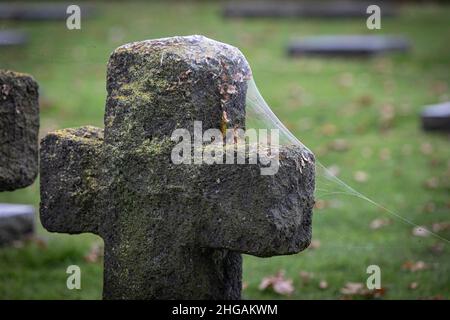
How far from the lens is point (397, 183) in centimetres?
834

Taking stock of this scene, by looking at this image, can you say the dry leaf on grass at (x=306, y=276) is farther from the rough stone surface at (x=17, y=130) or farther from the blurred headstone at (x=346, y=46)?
the blurred headstone at (x=346, y=46)

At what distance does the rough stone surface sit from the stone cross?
751mm

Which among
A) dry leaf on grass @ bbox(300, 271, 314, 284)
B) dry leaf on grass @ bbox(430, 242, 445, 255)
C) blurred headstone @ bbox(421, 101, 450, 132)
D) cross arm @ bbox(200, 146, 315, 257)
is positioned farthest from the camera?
blurred headstone @ bbox(421, 101, 450, 132)

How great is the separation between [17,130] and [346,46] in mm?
10930

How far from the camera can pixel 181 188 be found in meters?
3.69

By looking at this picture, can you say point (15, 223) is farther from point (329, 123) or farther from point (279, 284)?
point (329, 123)

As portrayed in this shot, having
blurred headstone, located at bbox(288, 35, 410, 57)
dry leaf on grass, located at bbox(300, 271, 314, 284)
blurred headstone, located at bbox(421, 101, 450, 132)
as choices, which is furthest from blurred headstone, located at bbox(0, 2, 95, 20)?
dry leaf on grass, located at bbox(300, 271, 314, 284)

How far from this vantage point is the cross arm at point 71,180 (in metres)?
4.13

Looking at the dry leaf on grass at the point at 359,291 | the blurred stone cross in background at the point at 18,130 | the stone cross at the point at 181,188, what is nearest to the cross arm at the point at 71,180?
the stone cross at the point at 181,188

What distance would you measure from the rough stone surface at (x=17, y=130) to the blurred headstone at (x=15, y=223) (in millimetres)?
2313

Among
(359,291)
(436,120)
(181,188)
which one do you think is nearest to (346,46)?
(436,120)

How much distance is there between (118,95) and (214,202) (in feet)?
2.60

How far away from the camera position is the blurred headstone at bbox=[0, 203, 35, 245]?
266 inches

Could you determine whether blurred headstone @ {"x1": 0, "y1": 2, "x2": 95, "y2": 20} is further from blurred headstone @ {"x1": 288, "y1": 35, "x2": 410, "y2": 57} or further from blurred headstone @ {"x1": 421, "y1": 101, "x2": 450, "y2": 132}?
blurred headstone @ {"x1": 421, "y1": 101, "x2": 450, "y2": 132}
